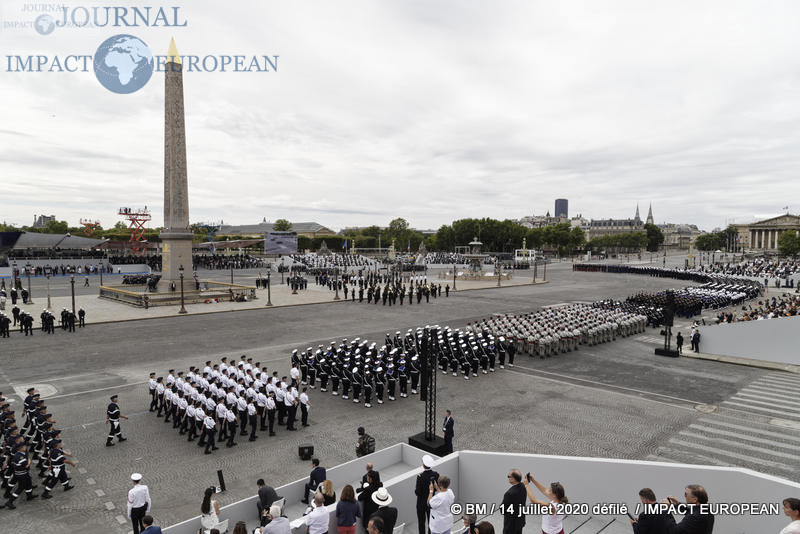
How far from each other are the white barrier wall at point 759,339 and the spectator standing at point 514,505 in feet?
67.4

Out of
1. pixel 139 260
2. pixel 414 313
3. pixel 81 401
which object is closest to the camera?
pixel 81 401

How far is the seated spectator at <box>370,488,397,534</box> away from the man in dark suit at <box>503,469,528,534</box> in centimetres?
153

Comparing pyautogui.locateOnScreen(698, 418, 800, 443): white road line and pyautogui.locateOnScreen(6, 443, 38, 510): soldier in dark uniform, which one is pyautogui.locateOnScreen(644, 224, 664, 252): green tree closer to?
pyautogui.locateOnScreen(698, 418, 800, 443): white road line

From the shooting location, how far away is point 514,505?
234 inches

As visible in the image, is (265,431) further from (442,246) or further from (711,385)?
(442,246)

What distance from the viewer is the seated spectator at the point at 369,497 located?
6688 millimetres

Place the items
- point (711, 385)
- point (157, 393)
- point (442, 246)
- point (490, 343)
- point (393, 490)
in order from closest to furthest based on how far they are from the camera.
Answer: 1. point (393, 490)
2. point (157, 393)
3. point (711, 385)
4. point (490, 343)
5. point (442, 246)

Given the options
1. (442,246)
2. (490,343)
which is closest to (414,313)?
(490,343)

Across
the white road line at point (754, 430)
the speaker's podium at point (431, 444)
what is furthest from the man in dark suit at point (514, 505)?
the white road line at point (754, 430)

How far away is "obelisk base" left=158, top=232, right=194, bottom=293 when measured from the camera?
35.7 metres

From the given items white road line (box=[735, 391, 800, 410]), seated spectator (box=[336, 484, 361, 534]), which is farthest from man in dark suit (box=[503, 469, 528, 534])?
white road line (box=[735, 391, 800, 410])

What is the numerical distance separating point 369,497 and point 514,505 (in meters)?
2.13

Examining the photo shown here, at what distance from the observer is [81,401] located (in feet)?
47.9

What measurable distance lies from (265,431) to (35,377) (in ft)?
36.2
